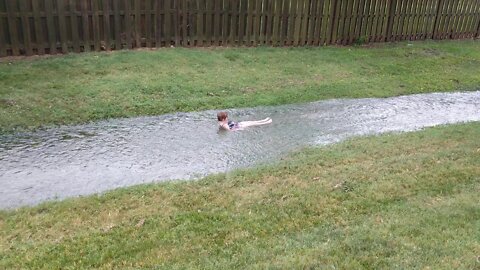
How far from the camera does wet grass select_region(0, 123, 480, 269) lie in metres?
4.19

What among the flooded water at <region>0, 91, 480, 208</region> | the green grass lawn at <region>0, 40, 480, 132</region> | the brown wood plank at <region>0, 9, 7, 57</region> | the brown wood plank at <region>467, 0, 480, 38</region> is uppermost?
the brown wood plank at <region>467, 0, 480, 38</region>

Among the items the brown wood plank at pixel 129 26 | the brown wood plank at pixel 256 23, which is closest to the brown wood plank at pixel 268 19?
the brown wood plank at pixel 256 23

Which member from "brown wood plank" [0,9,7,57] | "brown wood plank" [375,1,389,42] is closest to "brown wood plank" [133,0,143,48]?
"brown wood plank" [0,9,7,57]

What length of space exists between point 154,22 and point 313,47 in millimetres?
4653

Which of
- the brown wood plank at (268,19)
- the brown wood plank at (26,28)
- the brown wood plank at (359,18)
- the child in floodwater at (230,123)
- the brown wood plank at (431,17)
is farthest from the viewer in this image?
the brown wood plank at (431,17)

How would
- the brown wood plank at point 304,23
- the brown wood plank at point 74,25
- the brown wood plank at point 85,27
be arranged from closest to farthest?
the brown wood plank at point 74,25, the brown wood plank at point 85,27, the brown wood plank at point 304,23

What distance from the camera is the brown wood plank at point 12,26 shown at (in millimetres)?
9773

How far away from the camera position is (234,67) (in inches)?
434

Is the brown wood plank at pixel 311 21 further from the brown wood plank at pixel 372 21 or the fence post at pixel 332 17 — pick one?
the brown wood plank at pixel 372 21

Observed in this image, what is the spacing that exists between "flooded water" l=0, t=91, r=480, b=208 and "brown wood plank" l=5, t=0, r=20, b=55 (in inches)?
142

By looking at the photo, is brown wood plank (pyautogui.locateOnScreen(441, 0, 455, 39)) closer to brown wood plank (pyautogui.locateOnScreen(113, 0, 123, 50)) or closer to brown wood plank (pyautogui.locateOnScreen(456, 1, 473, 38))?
brown wood plank (pyautogui.locateOnScreen(456, 1, 473, 38))

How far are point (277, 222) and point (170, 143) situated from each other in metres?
2.98

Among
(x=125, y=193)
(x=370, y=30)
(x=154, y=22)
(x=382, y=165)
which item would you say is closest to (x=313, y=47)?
(x=370, y=30)

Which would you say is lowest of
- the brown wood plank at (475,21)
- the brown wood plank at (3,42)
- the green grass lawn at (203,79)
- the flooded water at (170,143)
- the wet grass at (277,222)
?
the flooded water at (170,143)
